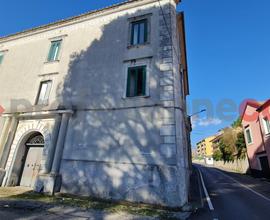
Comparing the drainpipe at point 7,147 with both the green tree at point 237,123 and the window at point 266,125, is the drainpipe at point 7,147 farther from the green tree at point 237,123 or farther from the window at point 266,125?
the green tree at point 237,123

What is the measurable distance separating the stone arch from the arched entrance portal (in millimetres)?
300

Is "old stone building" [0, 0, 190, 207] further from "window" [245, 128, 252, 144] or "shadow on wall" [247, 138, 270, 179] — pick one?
"window" [245, 128, 252, 144]

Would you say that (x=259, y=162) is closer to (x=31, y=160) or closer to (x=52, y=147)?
(x=52, y=147)

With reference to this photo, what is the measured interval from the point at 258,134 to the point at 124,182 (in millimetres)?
17050

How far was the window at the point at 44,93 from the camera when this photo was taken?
1144cm

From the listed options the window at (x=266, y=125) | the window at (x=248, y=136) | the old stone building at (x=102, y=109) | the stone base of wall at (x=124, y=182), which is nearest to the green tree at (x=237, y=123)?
the window at (x=248, y=136)

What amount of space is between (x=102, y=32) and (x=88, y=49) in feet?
4.68

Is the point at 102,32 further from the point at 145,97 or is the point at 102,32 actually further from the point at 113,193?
the point at 113,193

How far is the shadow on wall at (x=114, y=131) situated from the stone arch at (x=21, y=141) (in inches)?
57.5

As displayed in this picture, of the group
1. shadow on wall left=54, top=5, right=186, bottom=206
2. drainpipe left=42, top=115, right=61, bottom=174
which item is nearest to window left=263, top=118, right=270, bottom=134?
shadow on wall left=54, top=5, right=186, bottom=206

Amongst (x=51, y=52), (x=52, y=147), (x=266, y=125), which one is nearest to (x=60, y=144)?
(x=52, y=147)

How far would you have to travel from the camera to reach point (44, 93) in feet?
38.4

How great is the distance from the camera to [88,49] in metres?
11.7

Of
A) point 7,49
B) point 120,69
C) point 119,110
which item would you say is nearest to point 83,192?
point 119,110
